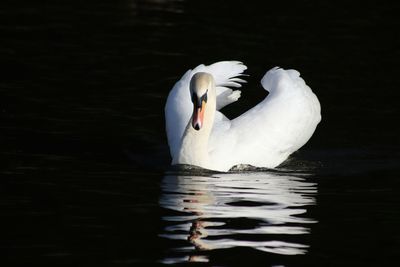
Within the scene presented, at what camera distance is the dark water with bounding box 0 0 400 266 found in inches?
408

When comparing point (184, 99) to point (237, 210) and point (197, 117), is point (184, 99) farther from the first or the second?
point (237, 210)

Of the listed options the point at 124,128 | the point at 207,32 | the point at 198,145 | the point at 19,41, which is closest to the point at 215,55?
the point at 207,32

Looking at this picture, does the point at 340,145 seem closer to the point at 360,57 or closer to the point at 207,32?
the point at 360,57

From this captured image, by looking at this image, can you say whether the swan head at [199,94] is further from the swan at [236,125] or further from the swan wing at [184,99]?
the swan wing at [184,99]

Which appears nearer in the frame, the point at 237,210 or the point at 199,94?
the point at 237,210

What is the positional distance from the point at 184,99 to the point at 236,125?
891 millimetres

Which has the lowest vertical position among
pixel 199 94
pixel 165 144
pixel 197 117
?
pixel 165 144

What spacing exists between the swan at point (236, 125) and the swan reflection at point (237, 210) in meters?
0.34

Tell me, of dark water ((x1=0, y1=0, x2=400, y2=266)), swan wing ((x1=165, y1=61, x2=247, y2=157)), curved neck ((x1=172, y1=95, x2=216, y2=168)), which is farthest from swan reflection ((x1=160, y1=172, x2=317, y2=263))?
swan wing ((x1=165, y1=61, x2=247, y2=157))

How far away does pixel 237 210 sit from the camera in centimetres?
1165

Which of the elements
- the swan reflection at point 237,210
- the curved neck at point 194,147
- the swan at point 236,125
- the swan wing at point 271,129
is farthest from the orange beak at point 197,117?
the swan wing at point 271,129

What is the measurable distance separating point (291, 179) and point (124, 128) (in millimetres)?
3061

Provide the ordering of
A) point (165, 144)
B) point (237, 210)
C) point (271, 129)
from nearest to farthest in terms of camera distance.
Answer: point (237, 210), point (271, 129), point (165, 144)

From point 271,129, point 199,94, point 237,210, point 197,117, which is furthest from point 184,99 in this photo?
point 237,210
